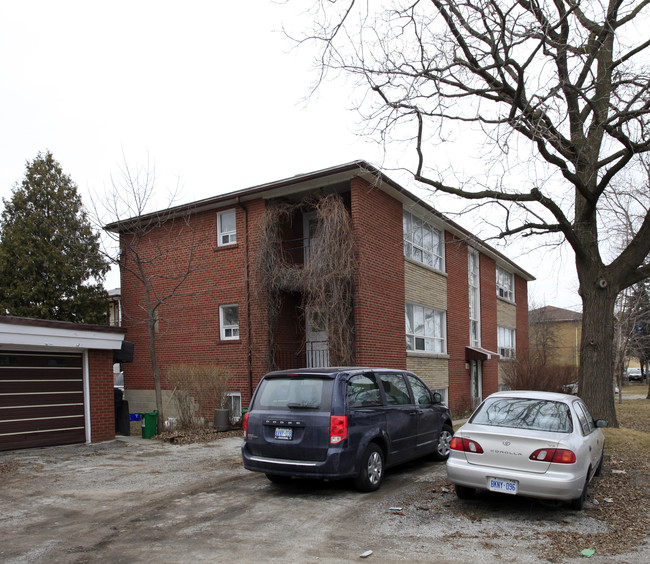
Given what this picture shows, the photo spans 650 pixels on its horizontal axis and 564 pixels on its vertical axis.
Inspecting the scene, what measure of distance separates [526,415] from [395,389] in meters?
2.30

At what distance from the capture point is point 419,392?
9.89 m

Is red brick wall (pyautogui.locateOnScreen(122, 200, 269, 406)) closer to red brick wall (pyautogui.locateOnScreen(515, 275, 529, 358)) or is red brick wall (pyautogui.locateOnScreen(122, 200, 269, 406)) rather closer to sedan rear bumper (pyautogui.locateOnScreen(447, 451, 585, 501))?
sedan rear bumper (pyautogui.locateOnScreen(447, 451, 585, 501))

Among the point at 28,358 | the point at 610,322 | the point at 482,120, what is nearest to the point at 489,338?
the point at 610,322

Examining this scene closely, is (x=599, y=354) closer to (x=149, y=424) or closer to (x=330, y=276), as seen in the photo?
(x=330, y=276)

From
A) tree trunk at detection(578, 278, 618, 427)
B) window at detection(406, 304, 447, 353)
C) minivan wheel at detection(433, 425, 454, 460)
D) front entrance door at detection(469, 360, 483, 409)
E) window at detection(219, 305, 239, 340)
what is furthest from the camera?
front entrance door at detection(469, 360, 483, 409)

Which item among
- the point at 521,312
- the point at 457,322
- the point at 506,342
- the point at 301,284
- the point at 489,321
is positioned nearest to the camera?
the point at 301,284

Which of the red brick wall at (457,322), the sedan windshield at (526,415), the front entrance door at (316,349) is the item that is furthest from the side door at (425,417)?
the red brick wall at (457,322)

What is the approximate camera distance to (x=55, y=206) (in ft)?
69.7

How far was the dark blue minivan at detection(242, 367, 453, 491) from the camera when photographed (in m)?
7.50

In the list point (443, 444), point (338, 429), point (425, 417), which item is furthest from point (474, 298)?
point (338, 429)

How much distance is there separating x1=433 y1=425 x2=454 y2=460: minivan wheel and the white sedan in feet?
8.87

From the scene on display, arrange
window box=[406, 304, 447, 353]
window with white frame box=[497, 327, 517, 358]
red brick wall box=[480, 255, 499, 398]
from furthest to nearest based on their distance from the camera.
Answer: window with white frame box=[497, 327, 517, 358], red brick wall box=[480, 255, 499, 398], window box=[406, 304, 447, 353]

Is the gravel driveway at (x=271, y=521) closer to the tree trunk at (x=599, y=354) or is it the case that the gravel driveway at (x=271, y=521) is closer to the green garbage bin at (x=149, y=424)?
the tree trunk at (x=599, y=354)

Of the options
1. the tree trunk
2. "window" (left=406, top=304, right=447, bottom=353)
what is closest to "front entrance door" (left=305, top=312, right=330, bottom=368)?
"window" (left=406, top=304, right=447, bottom=353)
